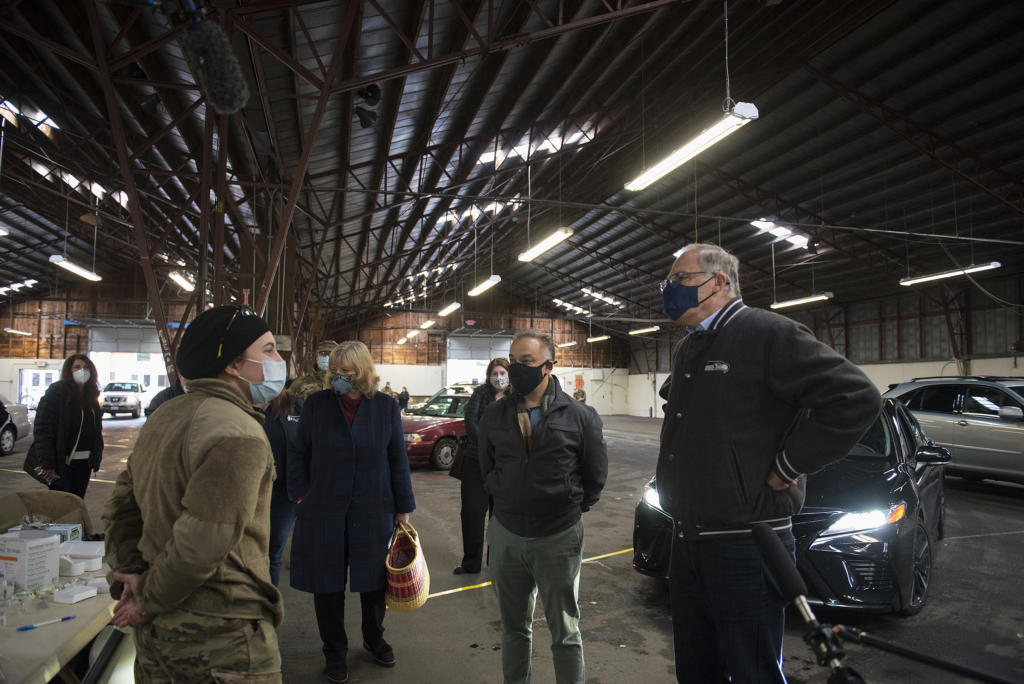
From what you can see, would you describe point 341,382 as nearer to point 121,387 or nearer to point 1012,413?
point 1012,413

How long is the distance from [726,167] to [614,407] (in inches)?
925

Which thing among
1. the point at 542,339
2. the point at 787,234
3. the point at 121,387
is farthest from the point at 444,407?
the point at 121,387

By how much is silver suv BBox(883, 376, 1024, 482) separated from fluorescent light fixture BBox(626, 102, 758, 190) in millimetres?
4289

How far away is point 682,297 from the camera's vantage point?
2.07m

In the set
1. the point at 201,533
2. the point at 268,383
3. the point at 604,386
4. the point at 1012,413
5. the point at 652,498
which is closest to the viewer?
the point at 201,533

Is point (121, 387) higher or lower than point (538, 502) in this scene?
lower

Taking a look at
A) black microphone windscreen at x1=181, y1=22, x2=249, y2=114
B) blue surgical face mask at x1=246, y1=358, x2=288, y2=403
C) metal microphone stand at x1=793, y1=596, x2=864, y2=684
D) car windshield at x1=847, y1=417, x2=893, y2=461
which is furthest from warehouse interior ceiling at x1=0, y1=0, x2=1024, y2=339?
car windshield at x1=847, y1=417, x2=893, y2=461

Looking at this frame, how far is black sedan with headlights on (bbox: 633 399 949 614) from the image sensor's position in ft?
11.1

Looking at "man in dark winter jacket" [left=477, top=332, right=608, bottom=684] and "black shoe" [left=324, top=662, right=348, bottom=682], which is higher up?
"man in dark winter jacket" [left=477, top=332, right=608, bottom=684]

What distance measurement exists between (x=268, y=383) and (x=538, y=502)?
128 centimetres

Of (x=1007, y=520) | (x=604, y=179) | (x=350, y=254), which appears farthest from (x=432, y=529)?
(x=350, y=254)

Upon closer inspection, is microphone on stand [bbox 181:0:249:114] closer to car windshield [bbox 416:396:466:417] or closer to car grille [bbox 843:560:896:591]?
car grille [bbox 843:560:896:591]

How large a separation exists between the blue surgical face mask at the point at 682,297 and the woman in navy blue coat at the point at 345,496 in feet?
5.94

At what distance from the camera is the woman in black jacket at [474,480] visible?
4840 millimetres
